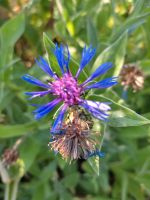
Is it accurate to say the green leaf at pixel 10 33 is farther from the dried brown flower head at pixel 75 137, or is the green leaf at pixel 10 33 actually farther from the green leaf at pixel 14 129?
the dried brown flower head at pixel 75 137

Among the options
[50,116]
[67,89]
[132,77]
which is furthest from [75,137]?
[132,77]

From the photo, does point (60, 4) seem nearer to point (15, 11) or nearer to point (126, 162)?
point (15, 11)

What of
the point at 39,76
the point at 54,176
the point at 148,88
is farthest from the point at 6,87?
the point at 148,88

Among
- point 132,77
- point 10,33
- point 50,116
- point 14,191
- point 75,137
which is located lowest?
point 14,191

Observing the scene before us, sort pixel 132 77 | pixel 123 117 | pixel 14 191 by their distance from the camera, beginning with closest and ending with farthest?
pixel 123 117, pixel 132 77, pixel 14 191

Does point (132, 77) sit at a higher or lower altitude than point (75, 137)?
higher

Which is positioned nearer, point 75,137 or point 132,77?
point 75,137

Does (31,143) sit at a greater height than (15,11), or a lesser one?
lesser

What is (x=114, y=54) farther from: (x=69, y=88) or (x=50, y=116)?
(x=69, y=88)
